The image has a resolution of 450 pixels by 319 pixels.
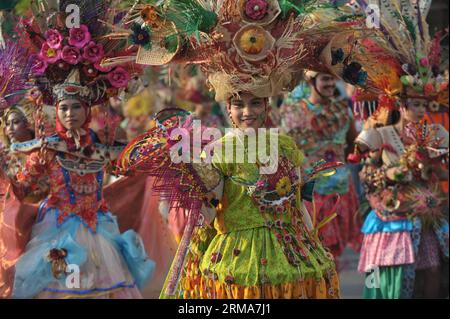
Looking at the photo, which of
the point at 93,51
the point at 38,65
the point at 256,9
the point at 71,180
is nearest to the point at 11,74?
the point at 38,65

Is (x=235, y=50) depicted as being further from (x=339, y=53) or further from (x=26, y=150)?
(x=26, y=150)

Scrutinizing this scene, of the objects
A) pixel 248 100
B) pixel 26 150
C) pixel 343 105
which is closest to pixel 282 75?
pixel 248 100

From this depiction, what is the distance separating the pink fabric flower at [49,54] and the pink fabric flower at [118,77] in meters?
0.36

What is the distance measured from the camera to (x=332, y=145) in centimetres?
965

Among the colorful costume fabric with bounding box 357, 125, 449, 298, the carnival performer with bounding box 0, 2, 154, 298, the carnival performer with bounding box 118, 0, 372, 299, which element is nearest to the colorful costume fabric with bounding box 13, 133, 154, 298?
Answer: the carnival performer with bounding box 0, 2, 154, 298

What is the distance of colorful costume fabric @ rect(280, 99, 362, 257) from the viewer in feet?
31.4

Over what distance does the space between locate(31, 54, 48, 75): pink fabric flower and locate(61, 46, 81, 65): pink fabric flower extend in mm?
139

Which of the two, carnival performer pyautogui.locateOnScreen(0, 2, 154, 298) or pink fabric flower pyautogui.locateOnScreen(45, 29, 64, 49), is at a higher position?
pink fabric flower pyautogui.locateOnScreen(45, 29, 64, 49)

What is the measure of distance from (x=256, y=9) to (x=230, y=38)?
0.20 metres

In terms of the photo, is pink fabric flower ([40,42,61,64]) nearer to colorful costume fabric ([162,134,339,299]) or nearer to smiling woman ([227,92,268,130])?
smiling woman ([227,92,268,130])

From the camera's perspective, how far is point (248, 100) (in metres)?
5.72

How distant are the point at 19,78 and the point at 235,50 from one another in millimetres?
1498

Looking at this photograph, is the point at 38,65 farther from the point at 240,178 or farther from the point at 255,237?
the point at 255,237

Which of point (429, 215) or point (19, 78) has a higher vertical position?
point (19, 78)
